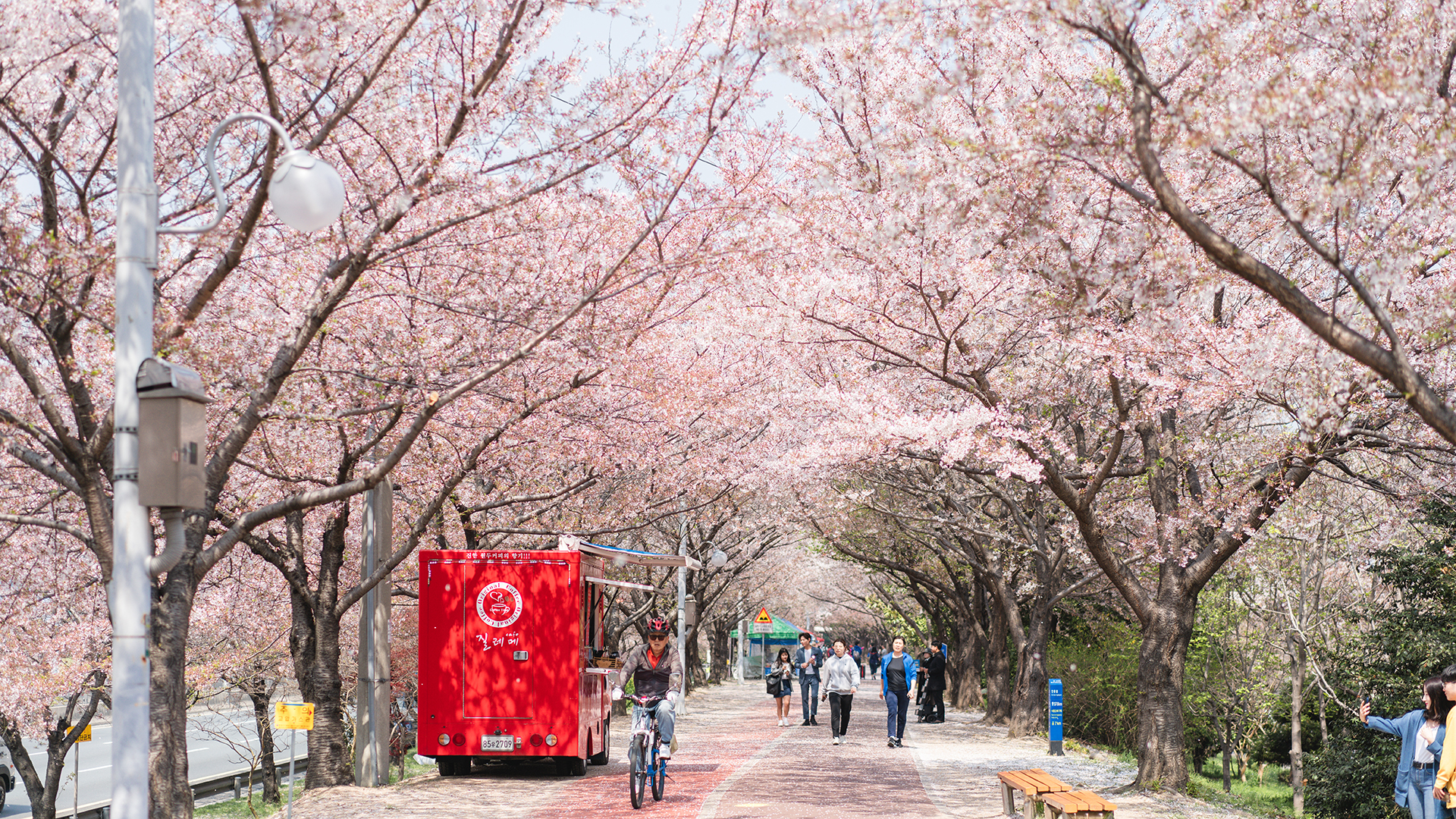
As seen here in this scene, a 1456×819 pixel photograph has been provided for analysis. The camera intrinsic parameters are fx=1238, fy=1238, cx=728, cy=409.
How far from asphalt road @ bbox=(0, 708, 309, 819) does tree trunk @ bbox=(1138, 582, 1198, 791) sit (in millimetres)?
16486

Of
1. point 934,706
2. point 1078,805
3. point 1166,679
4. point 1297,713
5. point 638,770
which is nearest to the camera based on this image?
point 1078,805

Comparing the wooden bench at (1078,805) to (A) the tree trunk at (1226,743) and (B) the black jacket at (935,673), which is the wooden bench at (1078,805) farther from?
(A) the tree trunk at (1226,743)

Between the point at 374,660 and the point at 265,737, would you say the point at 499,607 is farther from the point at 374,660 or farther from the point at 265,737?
the point at 265,737

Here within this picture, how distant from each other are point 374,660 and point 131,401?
947 centimetres

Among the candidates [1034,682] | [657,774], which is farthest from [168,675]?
[1034,682]

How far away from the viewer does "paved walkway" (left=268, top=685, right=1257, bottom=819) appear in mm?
12172

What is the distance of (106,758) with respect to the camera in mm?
38219

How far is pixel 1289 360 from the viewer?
35.1ft

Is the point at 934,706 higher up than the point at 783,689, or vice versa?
the point at 783,689

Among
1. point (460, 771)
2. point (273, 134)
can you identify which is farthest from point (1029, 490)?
point (273, 134)

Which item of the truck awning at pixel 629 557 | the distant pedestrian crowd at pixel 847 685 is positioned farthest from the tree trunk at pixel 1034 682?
the truck awning at pixel 629 557

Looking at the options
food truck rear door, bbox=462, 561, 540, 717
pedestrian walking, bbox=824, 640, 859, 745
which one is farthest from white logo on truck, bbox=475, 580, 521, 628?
pedestrian walking, bbox=824, 640, 859, 745

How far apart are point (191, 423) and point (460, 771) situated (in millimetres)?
10845

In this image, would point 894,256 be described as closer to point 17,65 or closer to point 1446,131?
point 1446,131
